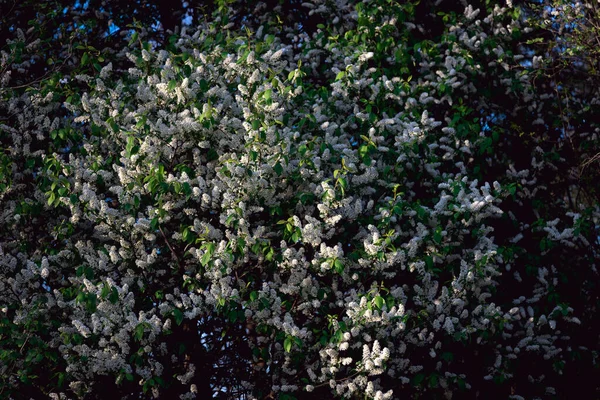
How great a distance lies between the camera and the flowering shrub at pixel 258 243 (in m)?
6.15

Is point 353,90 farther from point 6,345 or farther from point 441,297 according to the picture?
point 6,345

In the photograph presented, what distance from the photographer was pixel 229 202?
20.2 feet

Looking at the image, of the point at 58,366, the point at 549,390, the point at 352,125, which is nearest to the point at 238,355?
the point at 58,366

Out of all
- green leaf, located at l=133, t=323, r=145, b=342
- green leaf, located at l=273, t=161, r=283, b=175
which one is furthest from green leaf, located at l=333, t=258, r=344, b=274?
green leaf, located at l=133, t=323, r=145, b=342

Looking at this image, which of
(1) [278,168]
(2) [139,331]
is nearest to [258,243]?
(1) [278,168]

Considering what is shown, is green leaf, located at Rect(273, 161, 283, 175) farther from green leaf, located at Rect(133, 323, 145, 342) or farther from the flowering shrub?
green leaf, located at Rect(133, 323, 145, 342)

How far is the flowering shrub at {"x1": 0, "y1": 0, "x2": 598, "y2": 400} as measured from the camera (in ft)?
20.2

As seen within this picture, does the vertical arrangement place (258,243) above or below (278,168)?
below

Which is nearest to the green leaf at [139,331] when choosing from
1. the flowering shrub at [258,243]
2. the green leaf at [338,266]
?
the flowering shrub at [258,243]

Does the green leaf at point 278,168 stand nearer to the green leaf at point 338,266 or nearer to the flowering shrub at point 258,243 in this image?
the flowering shrub at point 258,243

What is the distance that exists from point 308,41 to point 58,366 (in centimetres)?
402

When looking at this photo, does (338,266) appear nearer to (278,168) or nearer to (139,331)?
(278,168)

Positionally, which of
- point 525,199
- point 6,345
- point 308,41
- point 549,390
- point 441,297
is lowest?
point 549,390

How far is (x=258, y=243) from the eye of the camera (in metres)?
6.06
